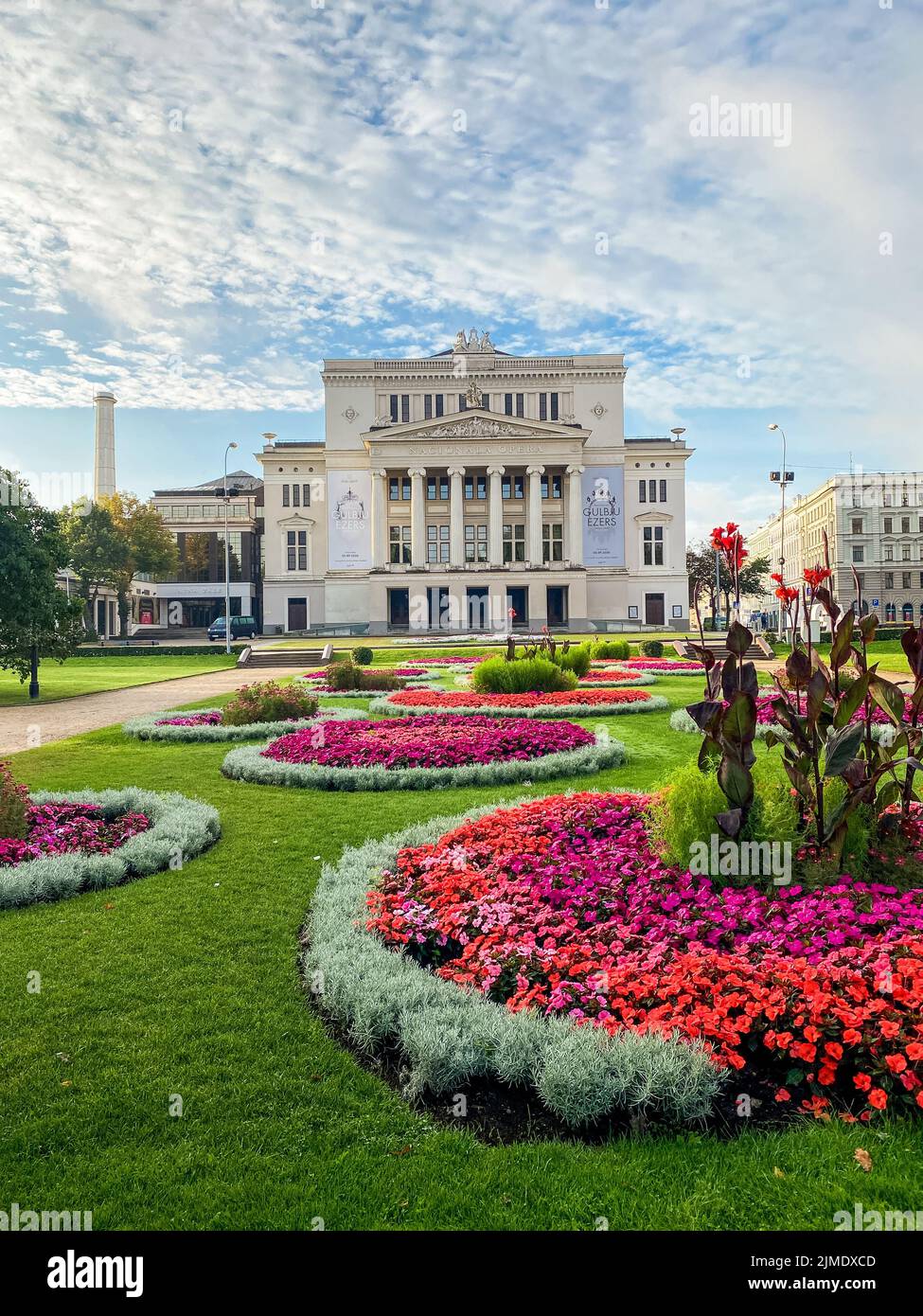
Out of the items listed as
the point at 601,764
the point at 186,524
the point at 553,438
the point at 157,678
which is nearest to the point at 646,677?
the point at 601,764

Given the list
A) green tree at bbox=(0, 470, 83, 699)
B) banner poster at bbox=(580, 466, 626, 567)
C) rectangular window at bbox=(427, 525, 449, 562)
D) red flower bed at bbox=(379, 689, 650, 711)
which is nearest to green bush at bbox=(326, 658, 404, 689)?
red flower bed at bbox=(379, 689, 650, 711)

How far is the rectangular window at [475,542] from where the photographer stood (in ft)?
208

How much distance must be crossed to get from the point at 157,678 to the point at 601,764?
23.5 m

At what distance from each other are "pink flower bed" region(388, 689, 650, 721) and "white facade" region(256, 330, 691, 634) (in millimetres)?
39414

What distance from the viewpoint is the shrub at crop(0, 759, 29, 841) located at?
7.20m

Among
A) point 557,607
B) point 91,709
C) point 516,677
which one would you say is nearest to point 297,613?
point 557,607

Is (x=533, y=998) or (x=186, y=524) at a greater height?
(x=186, y=524)

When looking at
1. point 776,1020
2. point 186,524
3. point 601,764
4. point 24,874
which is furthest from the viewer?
point 186,524

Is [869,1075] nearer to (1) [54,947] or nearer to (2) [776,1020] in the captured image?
(2) [776,1020]

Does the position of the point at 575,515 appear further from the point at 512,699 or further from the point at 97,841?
the point at 97,841

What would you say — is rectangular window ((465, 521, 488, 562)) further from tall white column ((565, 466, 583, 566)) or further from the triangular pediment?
the triangular pediment

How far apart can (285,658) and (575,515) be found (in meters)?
31.7

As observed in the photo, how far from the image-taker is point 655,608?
65000mm
